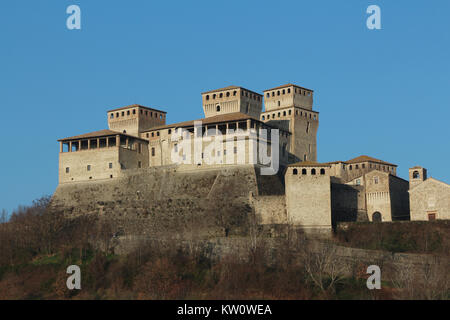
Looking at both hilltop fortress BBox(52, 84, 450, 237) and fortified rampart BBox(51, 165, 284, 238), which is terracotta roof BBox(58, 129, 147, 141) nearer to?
hilltop fortress BBox(52, 84, 450, 237)

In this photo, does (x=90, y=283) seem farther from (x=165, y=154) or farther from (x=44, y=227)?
(x=165, y=154)

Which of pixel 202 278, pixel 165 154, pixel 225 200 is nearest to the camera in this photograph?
pixel 202 278

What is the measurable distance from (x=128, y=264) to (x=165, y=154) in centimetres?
1946

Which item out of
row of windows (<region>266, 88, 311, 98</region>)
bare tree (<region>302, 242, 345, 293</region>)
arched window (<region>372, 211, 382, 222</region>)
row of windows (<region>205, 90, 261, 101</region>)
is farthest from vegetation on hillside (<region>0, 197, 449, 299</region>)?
row of windows (<region>266, 88, 311, 98</region>)

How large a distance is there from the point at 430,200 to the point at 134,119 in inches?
1349

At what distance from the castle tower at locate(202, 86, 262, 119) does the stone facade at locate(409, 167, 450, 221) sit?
2152cm

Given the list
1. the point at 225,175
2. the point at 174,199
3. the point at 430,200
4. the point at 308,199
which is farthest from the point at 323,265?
the point at 174,199

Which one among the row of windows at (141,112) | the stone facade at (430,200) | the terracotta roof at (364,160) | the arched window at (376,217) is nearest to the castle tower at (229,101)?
the row of windows at (141,112)

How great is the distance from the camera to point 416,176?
251 ft

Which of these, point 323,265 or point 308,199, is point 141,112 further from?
point 323,265

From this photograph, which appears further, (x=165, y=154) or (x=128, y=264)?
(x=165, y=154)

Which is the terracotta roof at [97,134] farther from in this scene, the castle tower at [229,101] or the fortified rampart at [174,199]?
the castle tower at [229,101]

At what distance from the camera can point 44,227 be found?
79.0 metres
